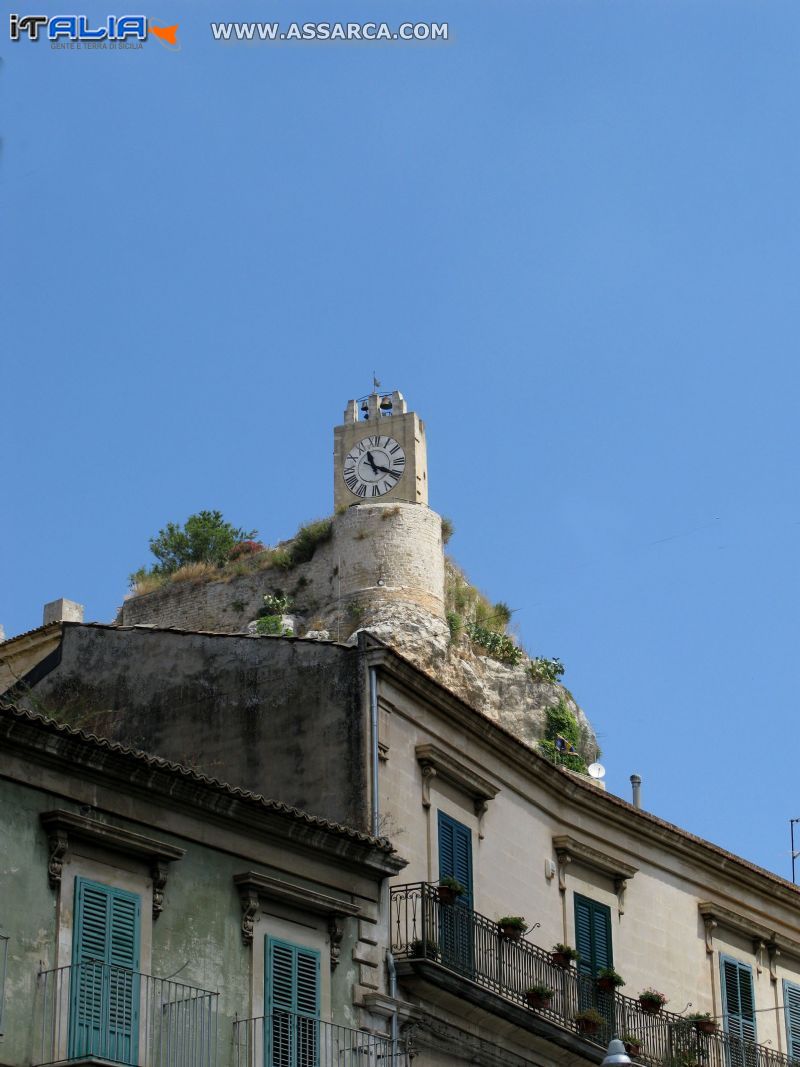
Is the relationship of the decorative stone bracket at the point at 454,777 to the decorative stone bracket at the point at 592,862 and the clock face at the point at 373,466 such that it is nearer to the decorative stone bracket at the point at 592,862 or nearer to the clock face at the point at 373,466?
the decorative stone bracket at the point at 592,862

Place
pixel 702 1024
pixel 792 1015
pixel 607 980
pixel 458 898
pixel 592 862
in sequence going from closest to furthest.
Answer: pixel 458 898 < pixel 607 980 < pixel 702 1024 < pixel 592 862 < pixel 792 1015

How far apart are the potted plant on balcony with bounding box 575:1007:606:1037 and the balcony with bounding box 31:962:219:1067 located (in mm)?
7028

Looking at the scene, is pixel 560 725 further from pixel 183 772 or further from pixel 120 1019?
pixel 120 1019

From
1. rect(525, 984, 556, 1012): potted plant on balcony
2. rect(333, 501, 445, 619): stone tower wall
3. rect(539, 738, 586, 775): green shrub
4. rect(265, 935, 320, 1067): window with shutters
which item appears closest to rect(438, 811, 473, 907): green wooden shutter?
rect(525, 984, 556, 1012): potted plant on balcony

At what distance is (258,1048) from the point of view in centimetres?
2172

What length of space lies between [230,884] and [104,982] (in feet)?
7.87

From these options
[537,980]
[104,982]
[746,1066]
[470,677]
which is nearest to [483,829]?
[537,980]

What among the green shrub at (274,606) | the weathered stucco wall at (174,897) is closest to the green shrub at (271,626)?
the green shrub at (274,606)

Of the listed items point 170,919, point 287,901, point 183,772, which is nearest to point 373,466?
point 287,901

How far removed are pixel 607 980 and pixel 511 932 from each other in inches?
94.6

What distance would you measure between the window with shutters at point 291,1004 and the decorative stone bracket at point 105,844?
1.78 meters

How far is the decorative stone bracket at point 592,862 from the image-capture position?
29.1m

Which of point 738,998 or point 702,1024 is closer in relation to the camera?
point 702,1024

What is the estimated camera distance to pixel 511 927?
26.2m
